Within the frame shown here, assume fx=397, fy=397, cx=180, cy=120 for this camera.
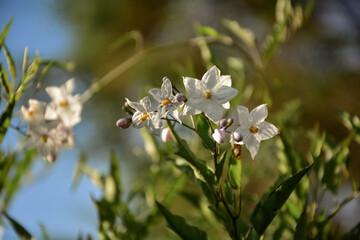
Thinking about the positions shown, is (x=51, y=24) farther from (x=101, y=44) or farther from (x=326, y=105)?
(x=326, y=105)

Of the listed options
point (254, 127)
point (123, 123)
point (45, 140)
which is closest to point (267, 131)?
point (254, 127)

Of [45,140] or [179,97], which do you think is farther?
[45,140]

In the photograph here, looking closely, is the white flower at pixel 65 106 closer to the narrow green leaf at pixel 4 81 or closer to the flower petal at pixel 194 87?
the narrow green leaf at pixel 4 81

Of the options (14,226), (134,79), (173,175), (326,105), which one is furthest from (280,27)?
(134,79)

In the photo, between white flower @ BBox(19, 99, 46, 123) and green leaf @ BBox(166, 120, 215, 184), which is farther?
white flower @ BBox(19, 99, 46, 123)

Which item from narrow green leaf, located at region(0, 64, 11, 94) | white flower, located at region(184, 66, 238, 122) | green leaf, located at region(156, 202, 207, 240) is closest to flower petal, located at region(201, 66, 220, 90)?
white flower, located at region(184, 66, 238, 122)

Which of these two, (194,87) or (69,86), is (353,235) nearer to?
(194,87)

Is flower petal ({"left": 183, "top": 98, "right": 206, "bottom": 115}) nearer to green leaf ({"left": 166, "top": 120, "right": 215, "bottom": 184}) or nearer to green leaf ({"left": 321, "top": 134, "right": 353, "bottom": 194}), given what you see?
green leaf ({"left": 166, "top": 120, "right": 215, "bottom": 184})
